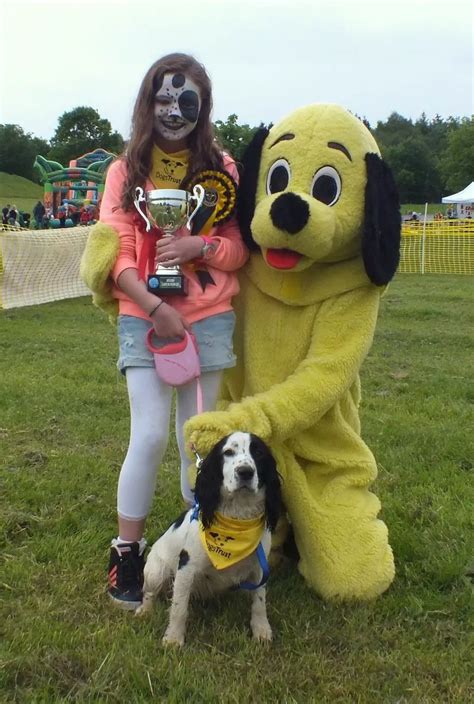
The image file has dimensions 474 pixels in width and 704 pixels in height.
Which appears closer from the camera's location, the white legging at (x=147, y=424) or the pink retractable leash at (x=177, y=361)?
the pink retractable leash at (x=177, y=361)

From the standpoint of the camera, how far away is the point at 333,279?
285 cm

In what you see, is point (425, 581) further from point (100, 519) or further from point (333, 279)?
point (100, 519)

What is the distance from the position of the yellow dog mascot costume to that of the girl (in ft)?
0.59

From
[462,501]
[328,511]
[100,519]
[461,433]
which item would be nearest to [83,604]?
[100,519]

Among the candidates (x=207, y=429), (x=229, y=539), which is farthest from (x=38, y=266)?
(x=229, y=539)

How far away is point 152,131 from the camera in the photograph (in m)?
2.75

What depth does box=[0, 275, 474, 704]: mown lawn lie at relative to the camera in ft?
7.48

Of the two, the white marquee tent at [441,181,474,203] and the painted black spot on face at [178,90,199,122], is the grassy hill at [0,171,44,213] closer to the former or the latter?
the white marquee tent at [441,181,474,203]

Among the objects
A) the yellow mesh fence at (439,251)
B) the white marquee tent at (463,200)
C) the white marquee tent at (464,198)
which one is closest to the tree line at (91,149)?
the white marquee tent at (463,200)

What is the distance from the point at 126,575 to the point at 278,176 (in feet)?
5.52

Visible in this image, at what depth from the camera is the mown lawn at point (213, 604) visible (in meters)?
2.28

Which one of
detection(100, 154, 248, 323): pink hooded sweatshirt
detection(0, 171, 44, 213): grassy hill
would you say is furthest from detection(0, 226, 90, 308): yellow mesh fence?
detection(0, 171, 44, 213): grassy hill

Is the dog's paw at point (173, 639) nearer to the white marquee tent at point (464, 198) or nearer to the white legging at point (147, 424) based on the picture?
the white legging at point (147, 424)

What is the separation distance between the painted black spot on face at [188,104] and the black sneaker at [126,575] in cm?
171
